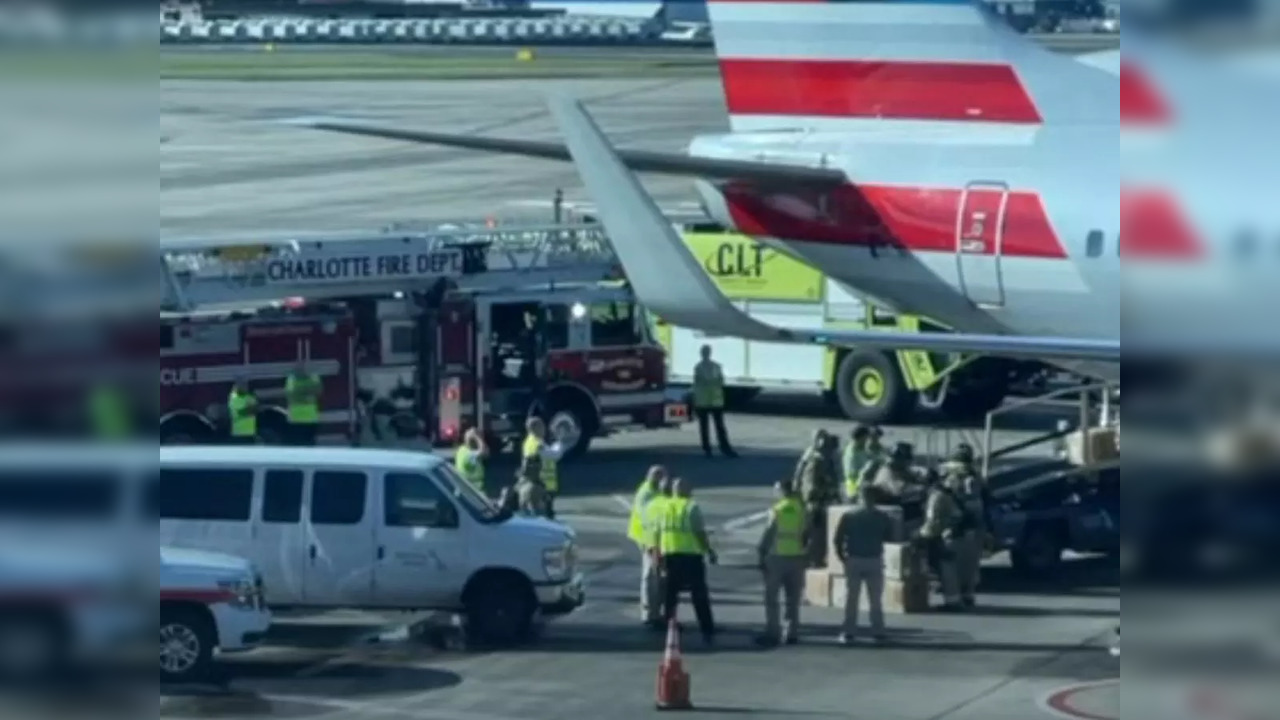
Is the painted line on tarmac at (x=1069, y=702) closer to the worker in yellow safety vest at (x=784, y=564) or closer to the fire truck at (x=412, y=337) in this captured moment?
the worker in yellow safety vest at (x=784, y=564)

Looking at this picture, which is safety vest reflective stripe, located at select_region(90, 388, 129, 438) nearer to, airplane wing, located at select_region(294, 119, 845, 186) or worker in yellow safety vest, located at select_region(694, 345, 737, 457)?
airplane wing, located at select_region(294, 119, 845, 186)

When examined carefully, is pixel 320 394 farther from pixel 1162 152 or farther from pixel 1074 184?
pixel 1162 152

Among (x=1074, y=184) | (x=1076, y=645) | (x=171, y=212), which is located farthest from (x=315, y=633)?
(x=171, y=212)

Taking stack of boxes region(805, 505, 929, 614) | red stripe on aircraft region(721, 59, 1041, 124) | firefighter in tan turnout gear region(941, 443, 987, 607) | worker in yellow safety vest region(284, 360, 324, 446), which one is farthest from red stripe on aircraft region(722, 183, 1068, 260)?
stack of boxes region(805, 505, 929, 614)

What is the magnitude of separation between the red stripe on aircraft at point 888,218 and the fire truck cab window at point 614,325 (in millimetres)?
2459

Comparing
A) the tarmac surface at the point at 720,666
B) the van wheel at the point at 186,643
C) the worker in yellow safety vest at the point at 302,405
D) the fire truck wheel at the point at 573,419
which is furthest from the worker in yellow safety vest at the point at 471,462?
the van wheel at the point at 186,643

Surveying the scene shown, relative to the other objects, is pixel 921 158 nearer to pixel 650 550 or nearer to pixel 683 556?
pixel 650 550

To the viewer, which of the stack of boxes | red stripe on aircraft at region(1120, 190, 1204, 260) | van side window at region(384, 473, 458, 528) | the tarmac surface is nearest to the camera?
red stripe on aircraft at region(1120, 190, 1204, 260)

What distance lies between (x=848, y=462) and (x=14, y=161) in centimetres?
1893

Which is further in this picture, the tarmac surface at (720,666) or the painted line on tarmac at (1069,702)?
the tarmac surface at (720,666)

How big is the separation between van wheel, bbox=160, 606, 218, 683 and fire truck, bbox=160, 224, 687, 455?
8.76 m

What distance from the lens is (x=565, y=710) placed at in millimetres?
15594

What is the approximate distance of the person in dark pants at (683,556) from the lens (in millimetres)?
18156

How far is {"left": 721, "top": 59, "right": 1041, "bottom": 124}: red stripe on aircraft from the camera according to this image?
24531mm
